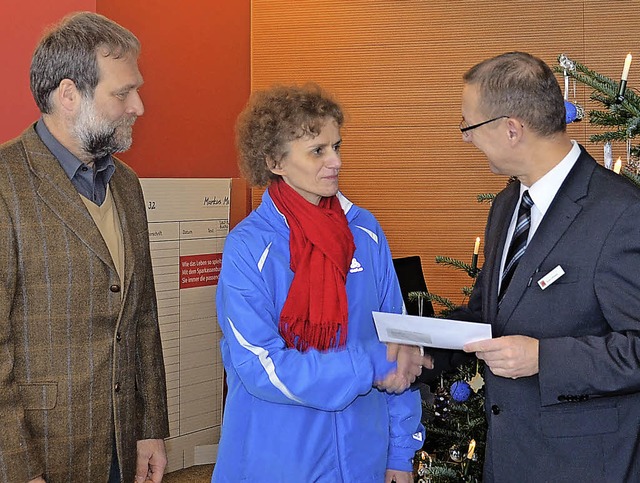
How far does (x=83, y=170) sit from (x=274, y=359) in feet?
2.39

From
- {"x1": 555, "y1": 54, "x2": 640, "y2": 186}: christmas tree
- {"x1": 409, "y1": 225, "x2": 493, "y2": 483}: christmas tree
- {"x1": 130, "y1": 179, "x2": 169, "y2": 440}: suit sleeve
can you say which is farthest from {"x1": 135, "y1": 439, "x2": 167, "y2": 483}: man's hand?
{"x1": 555, "y1": 54, "x2": 640, "y2": 186}: christmas tree

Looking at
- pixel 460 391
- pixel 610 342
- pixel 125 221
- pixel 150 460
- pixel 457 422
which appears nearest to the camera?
pixel 610 342

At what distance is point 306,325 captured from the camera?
227 centimetres

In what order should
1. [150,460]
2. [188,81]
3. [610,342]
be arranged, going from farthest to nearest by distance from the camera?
[188,81], [150,460], [610,342]

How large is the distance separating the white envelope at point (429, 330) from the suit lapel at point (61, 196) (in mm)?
737

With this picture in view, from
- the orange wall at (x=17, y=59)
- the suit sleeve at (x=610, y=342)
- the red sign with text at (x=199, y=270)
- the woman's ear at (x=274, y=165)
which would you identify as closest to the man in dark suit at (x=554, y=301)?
the suit sleeve at (x=610, y=342)

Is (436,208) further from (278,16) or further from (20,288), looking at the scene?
(20,288)

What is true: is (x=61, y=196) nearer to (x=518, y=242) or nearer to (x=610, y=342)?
(x=518, y=242)

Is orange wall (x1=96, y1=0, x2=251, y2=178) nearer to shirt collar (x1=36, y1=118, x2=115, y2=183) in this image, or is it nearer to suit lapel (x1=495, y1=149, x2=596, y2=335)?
shirt collar (x1=36, y1=118, x2=115, y2=183)

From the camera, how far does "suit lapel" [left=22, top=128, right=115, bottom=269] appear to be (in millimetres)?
2121

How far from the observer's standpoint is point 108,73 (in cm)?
223

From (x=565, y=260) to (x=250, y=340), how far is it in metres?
0.81

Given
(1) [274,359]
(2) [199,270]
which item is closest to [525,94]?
(1) [274,359]

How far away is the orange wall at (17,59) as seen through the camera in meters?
3.18
